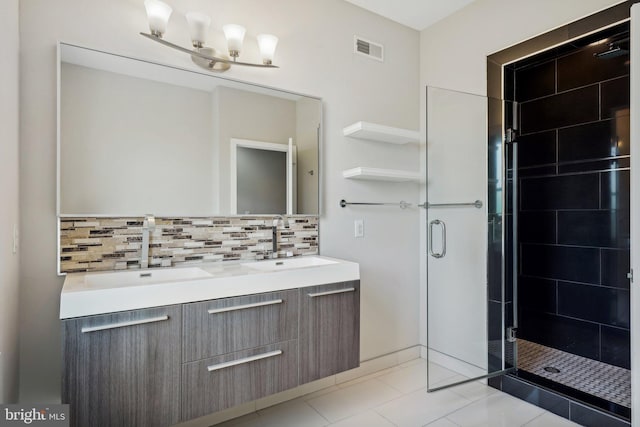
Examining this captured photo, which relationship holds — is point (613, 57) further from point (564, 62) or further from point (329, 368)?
point (329, 368)

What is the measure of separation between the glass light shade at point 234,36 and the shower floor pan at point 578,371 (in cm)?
275

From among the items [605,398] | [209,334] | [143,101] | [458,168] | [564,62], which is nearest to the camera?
[209,334]

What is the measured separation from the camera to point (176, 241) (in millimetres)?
1941

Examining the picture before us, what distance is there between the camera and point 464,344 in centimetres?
251

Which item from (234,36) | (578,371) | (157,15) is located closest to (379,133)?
(234,36)

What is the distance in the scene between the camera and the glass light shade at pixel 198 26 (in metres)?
1.88

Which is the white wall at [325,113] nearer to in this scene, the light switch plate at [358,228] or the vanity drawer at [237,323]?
the light switch plate at [358,228]

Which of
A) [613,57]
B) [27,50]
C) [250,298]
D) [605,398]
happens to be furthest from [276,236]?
[613,57]

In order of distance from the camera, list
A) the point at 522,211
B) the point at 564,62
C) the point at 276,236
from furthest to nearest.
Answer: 1. the point at 522,211
2. the point at 564,62
3. the point at 276,236

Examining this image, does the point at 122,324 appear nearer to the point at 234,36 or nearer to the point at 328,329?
the point at 328,329

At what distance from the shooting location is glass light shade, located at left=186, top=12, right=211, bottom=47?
1.88 metres

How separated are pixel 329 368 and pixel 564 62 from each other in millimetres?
2908
